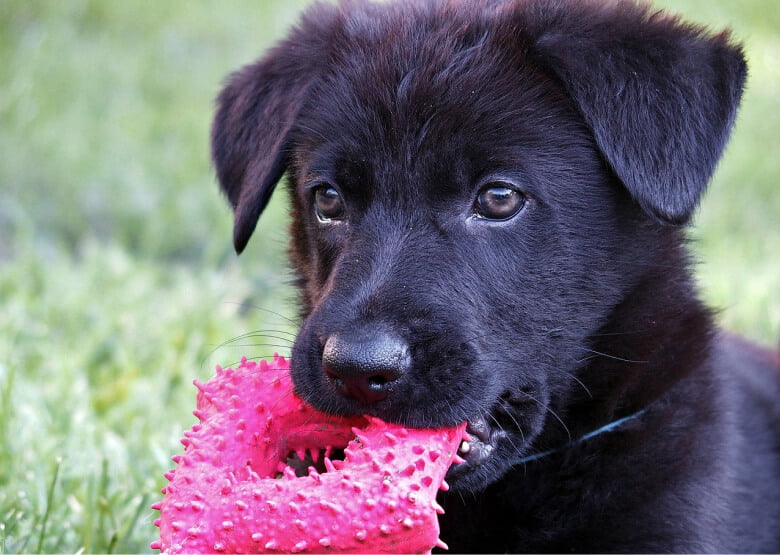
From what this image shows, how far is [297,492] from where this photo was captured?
211cm

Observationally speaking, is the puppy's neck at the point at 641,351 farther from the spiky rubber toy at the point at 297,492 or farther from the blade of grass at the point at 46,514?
the blade of grass at the point at 46,514

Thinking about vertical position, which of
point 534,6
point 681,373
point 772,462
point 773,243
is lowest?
point 772,462

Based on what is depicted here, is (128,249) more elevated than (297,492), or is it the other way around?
(297,492)

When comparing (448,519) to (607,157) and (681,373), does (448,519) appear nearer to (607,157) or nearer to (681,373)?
(681,373)

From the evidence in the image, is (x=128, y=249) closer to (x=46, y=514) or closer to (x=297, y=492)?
(x=46, y=514)

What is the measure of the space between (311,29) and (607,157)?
3.82 feet

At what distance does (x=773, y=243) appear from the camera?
21.1 feet

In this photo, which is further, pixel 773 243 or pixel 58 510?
pixel 773 243

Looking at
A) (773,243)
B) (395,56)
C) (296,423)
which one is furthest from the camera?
(773,243)

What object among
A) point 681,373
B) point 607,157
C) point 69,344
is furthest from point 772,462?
point 69,344

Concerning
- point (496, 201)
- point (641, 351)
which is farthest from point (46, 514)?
point (641, 351)

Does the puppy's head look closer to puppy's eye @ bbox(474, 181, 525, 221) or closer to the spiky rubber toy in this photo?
puppy's eye @ bbox(474, 181, 525, 221)

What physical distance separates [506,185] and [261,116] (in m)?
0.95

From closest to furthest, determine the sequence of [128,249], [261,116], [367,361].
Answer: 1. [367,361]
2. [261,116]
3. [128,249]
